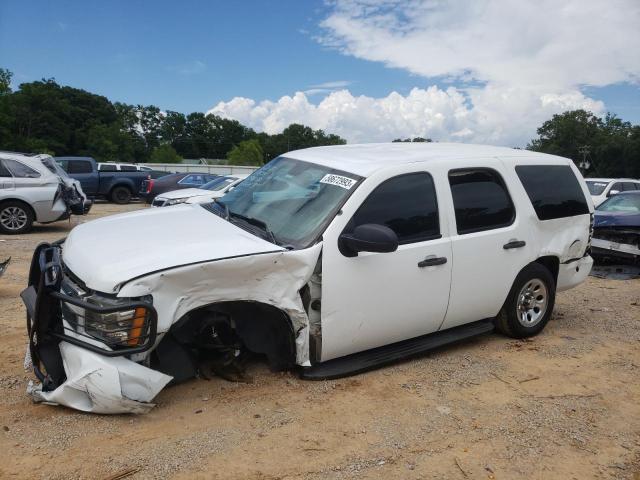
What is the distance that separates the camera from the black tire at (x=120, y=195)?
20.5 meters

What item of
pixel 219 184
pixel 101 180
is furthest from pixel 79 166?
pixel 219 184

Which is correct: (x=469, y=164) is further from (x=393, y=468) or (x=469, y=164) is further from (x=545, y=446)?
(x=393, y=468)

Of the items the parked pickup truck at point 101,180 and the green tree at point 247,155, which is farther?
the green tree at point 247,155

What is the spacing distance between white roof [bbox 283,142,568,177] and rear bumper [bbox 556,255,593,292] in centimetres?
103

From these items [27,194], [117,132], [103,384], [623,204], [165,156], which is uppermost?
[117,132]

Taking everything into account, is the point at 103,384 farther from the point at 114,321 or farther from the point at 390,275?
the point at 390,275

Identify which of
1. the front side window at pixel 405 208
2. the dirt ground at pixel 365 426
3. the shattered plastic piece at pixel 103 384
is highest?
the front side window at pixel 405 208

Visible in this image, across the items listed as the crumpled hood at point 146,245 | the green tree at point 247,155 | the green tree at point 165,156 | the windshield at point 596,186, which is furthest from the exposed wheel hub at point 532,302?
the green tree at point 247,155

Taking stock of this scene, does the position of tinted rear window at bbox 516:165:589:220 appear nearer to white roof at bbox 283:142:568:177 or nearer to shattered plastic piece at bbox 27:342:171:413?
white roof at bbox 283:142:568:177

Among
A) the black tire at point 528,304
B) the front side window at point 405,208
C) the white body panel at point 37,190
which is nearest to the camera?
the front side window at point 405,208

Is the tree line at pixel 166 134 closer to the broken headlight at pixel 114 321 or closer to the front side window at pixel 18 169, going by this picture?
the front side window at pixel 18 169

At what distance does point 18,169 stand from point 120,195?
9383 mm

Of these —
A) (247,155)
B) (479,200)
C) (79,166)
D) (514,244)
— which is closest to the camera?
(479,200)

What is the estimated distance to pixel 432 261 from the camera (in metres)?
4.04
